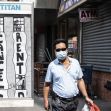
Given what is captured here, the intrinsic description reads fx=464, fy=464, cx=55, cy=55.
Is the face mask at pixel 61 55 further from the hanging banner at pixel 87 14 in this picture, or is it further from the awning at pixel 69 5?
the hanging banner at pixel 87 14

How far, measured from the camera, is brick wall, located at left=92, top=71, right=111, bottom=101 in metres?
14.9

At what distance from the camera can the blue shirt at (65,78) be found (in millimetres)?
6707

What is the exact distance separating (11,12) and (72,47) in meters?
8.42

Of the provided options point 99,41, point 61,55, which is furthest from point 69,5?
point 61,55

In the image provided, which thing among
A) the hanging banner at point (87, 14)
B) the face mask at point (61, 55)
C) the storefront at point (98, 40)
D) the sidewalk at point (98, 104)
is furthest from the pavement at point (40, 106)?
the face mask at point (61, 55)

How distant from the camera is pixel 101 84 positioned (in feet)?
51.2

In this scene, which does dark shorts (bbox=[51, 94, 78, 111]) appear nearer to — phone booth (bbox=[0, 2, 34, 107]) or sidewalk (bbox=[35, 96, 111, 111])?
sidewalk (bbox=[35, 96, 111, 111])

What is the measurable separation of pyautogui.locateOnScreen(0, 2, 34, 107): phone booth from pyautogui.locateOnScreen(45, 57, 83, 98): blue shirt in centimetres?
627

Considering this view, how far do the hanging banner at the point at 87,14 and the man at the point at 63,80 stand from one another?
30.9 feet

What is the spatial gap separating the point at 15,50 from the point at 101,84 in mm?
3854

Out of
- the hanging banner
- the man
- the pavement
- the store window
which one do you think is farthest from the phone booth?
the store window

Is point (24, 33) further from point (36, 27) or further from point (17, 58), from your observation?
point (36, 27)

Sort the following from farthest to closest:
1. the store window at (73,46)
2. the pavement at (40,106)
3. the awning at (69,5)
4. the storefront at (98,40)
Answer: the store window at (73,46) → the awning at (69,5) → the storefront at (98,40) → the pavement at (40,106)

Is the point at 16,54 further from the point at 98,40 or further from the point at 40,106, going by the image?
the point at 98,40
